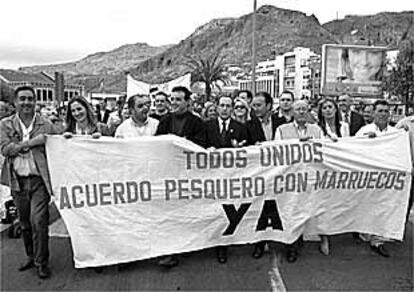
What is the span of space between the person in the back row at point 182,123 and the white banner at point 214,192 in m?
0.28

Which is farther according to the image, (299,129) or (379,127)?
(379,127)

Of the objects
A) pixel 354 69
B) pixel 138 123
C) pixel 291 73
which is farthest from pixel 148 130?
pixel 291 73

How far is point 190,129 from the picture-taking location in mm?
5332

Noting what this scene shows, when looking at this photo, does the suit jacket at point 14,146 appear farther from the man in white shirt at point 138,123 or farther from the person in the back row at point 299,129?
the person in the back row at point 299,129

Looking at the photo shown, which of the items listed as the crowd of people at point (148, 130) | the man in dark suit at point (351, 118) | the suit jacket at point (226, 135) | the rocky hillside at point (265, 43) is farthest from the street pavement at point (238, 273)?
the rocky hillside at point (265, 43)

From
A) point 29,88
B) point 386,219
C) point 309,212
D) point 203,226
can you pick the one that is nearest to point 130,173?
point 203,226

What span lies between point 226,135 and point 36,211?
2087mm

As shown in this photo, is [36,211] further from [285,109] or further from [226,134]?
[285,109]

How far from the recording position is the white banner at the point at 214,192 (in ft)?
16.0

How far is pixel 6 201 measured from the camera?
643 cm

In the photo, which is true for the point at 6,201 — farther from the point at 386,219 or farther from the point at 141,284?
the point at 386,219

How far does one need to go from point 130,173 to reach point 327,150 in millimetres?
2040

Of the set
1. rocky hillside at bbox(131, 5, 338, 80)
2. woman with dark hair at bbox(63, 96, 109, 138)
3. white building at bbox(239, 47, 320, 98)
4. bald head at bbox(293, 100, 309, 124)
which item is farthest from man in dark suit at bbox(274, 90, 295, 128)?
rocky hillside at bbox(131, 5, 338, 80)

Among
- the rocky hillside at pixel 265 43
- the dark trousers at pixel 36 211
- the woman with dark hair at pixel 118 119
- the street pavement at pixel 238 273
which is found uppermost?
the rocky hillside at pixel 265 43
